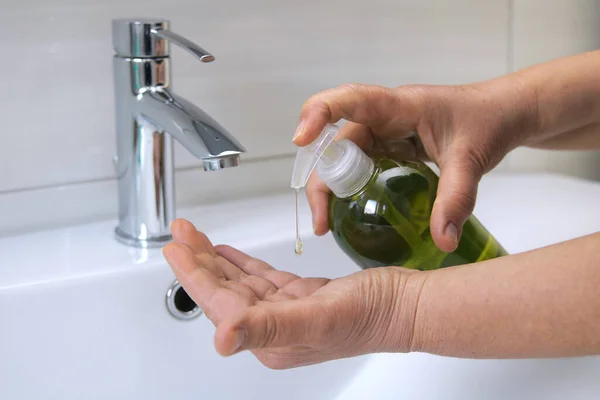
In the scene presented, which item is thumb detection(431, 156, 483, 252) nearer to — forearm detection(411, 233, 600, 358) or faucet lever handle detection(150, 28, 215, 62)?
forearm detection(411, 233, 600, 358)

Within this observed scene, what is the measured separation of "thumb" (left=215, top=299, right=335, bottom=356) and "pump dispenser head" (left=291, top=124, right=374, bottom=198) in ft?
0.32

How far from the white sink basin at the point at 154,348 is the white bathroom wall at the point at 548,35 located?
220 millimetres

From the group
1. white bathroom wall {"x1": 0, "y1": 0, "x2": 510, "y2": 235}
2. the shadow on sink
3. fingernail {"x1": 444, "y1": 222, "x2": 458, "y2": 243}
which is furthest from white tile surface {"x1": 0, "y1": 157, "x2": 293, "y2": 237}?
fingernail {"x1": 444, "y1": 222, "x2": 458, "y2": 243}

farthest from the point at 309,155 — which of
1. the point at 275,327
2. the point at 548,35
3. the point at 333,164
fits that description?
the point at 548,35

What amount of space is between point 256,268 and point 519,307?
17 centimetres

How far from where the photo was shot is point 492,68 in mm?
863

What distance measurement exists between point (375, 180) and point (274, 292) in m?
0.09

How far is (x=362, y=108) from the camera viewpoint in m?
0.49

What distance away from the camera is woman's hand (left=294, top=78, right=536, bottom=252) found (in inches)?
18.9

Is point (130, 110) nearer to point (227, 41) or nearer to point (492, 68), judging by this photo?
point (227, 41)

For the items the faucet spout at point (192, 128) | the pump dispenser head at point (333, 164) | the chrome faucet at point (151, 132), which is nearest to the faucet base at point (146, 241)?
the chrome faucet at point (151, 132)

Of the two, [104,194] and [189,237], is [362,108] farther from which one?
[104,194]

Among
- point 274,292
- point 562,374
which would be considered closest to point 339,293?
point 274,292

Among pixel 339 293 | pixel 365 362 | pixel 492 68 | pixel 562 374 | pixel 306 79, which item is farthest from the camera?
pixel 492 68
